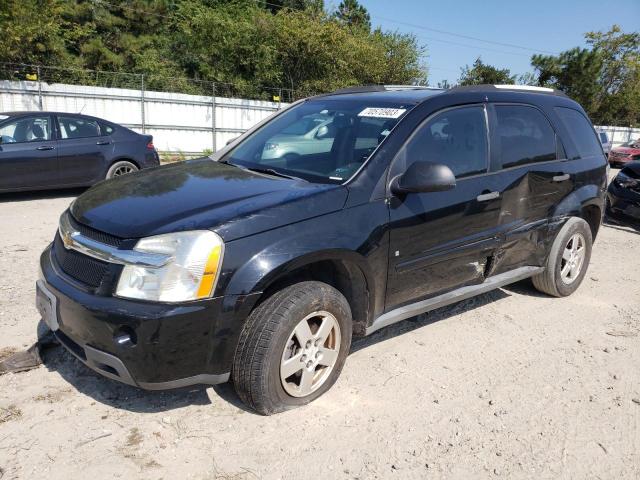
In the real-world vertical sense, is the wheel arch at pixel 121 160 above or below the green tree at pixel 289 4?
below

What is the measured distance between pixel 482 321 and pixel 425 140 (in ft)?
5.71

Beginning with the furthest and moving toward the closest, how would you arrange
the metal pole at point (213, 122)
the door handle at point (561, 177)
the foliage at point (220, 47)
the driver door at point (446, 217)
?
the foliage at point (220, 47) → the metal pole at point (213, 122) → the door handle at point (561, 177) → the driver door at point (446, 217)

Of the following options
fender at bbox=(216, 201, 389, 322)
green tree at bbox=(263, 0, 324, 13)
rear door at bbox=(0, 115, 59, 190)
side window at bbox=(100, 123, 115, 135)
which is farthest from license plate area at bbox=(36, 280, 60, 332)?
green tree at bbox=(263, 0, 324, 13)

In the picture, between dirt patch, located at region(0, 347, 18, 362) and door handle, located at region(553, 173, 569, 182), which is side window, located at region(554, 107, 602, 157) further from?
dirt patch, located at region(0, 347, 18, 362)

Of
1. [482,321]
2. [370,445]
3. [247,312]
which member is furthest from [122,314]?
[482,321]

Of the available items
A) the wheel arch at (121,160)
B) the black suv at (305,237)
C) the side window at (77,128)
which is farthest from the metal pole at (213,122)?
the black suv at (305,237)

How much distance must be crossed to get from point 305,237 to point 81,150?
746 cm

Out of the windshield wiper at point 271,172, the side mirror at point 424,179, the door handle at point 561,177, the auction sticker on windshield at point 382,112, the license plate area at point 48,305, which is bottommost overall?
the license plate area at point 48,305

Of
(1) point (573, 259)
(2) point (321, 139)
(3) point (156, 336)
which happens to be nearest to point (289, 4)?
(1) point (573, 259)

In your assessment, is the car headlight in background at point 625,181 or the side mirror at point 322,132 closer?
the side mirror at point 322,132

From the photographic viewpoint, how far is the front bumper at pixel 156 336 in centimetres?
243

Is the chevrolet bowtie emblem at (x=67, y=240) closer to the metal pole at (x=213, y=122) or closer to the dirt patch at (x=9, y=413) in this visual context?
the dirt patch at (x=9, y=413)

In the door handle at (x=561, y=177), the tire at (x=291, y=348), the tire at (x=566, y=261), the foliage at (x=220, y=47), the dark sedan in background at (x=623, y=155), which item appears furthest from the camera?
the foliage at (x=220, y=47)

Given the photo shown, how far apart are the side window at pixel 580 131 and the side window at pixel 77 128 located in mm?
7594
